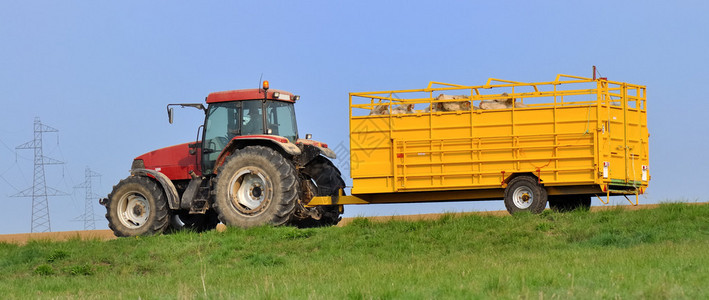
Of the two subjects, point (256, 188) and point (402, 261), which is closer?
point (402, 261)

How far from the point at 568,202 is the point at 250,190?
6.27m

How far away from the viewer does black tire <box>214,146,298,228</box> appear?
54.1 ft

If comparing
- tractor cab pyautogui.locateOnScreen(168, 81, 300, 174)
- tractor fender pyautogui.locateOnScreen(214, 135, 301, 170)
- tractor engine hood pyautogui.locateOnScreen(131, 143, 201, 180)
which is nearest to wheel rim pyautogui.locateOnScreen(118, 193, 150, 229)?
tractor engine hood pyautogui.locateOnScreen(131, 143, 201, 180)

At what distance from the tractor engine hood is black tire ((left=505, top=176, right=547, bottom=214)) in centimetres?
645

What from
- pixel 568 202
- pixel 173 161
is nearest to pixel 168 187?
pixel 173 161

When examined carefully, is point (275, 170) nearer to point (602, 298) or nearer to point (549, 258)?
point (549, 258)

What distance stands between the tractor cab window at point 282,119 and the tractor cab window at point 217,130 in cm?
68

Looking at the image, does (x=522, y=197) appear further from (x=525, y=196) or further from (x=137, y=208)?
(x=137, y=208)

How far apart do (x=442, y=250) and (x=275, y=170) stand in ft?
13.4

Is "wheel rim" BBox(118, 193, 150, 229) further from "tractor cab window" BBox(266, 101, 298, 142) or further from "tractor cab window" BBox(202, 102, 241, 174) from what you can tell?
"tractor cab window" BBox(266, 101, 298, 142)

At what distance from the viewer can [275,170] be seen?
54.1 feet

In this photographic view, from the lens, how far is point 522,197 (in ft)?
51.8

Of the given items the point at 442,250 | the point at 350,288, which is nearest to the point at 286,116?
the point at 442,250

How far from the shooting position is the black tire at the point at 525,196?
1557 centimetres
